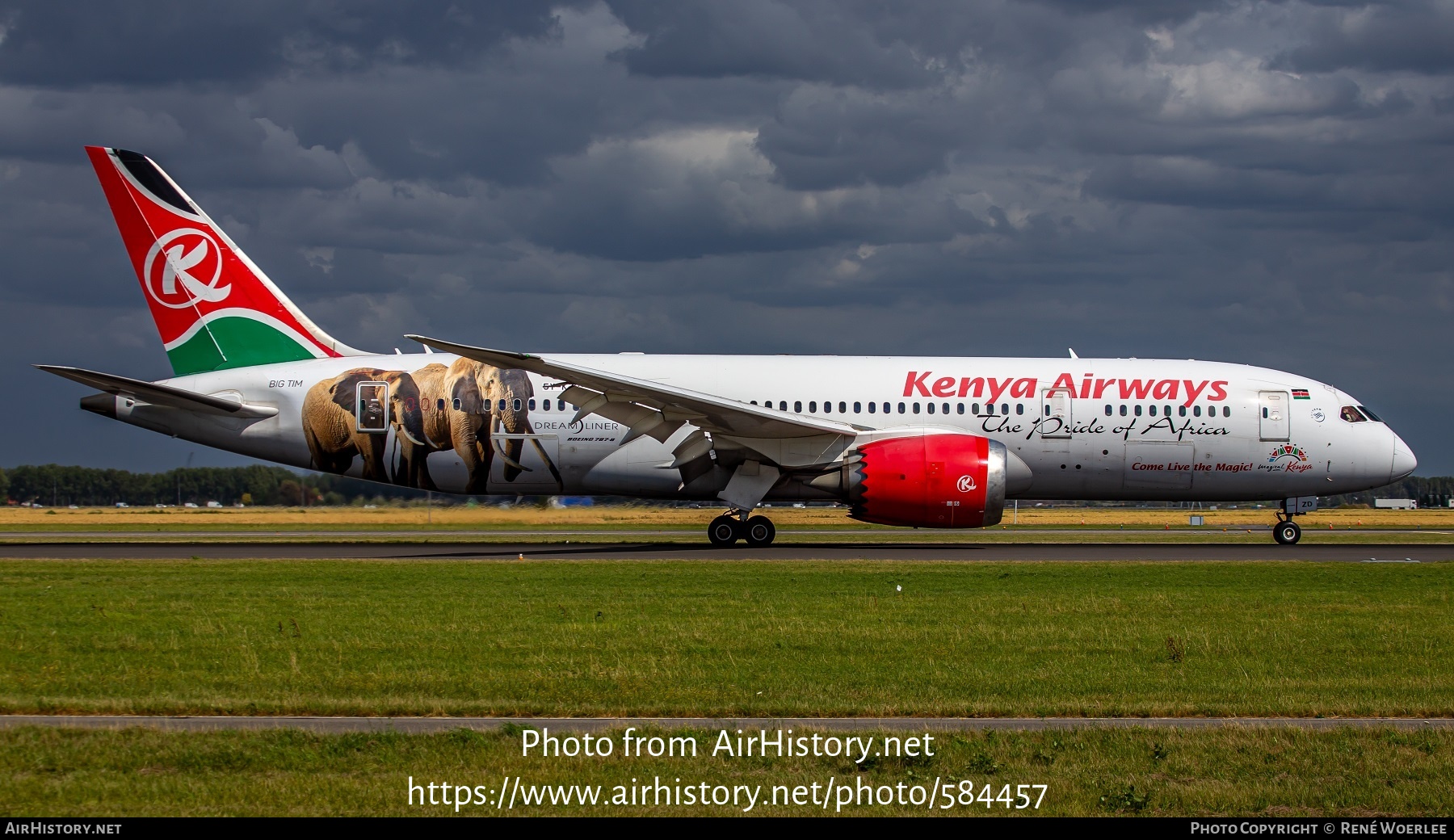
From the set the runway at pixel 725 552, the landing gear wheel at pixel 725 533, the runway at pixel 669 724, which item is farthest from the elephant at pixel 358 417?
the runway at pixel 669 724

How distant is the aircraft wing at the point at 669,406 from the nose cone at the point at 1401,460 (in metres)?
12.4

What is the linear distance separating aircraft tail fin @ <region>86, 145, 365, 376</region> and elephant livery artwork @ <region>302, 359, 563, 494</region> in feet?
6.97

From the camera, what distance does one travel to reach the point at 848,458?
26.6 m

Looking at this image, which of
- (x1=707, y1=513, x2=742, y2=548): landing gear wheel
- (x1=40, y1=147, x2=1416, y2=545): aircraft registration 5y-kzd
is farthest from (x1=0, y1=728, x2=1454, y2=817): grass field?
(x1=707, y1=513, x2=742, y2=548): landing gear wheel

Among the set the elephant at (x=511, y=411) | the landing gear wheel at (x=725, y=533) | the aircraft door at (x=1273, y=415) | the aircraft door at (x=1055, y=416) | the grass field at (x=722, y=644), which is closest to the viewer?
the grass field at (x=722, y=644)

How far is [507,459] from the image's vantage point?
2798cm

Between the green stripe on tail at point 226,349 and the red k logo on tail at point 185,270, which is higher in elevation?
the red k logo on tail at point 185,270

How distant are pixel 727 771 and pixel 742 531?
19.8 meters

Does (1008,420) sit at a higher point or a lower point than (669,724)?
higher

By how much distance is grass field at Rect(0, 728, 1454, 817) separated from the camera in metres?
7.20

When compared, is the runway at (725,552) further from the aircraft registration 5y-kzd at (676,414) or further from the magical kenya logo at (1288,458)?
the magical kenya logo at (1288,458)

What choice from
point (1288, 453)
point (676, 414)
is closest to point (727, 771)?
point (676, 414)

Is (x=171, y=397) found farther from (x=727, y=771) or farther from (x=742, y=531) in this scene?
(x=727, y=771)

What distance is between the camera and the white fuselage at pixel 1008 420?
27875 millimetres
